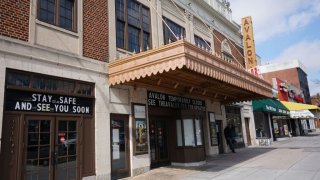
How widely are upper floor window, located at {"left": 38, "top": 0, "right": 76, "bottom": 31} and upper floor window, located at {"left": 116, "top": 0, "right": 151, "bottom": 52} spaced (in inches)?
92.3

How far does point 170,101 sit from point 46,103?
6.76 meters

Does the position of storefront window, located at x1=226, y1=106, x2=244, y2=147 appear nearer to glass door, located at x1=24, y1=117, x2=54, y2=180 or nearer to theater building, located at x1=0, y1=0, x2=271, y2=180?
theater building, located at x1=0, y1=0, x2=271, y2=180

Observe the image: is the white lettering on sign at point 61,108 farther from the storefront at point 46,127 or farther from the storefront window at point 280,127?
the storefront window at point 280,127

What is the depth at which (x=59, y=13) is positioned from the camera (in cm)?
977

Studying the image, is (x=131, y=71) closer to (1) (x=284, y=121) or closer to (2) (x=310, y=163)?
(2) (x=310, y=163)

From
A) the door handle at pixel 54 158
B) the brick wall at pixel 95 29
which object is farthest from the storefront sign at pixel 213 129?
the door handle at pixel 54 158

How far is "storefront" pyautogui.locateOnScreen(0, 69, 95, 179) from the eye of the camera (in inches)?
311

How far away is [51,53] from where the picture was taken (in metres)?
9.10

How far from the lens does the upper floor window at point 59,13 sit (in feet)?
30.5

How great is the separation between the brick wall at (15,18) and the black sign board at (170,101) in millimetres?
6057

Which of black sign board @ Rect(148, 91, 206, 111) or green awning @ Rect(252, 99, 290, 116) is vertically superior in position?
green awning @ Rect(252, 99, 290, 116)

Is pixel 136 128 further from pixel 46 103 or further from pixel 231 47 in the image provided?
pixel 231 47

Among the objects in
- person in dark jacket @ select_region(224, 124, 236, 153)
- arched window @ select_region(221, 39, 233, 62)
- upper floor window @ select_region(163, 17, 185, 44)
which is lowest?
person in dark jacket @ select_region(224, 124, 236, 153)

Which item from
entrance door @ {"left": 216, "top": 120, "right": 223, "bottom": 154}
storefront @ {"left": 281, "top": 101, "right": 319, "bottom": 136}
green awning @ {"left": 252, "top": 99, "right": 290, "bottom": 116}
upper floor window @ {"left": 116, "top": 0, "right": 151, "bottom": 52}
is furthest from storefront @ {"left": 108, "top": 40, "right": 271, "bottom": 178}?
storefront @ {"left": 281, "top": 101, "right": 319, "bottom": 136}
